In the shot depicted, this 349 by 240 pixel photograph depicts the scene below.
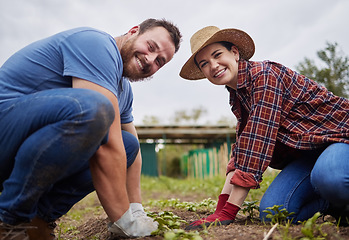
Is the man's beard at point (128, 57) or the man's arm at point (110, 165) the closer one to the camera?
the man's arm at point (110, 165)

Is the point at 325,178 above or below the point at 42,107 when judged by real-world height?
below

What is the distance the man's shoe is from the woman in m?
0.92

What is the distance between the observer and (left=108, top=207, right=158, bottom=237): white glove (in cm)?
169

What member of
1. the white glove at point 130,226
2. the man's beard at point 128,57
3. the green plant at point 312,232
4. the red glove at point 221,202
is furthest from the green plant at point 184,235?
the man's beard at point 128,57

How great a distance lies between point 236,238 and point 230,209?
456 millimetres

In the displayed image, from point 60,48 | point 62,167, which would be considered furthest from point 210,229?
point 60,48

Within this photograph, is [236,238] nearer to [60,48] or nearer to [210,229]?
[210,229]

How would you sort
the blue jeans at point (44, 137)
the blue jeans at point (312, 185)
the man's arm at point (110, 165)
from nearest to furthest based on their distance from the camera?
the blue jeans at point (44, 137), the man's arm at point (110, 165), the blue jeans at point (312, 185)

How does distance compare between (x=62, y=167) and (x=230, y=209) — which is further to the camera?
(x=230, y=209)

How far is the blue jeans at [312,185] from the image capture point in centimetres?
180

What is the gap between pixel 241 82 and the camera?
2.26 meters

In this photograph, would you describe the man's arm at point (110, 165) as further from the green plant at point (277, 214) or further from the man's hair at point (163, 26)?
the green plant at point (277, 214)

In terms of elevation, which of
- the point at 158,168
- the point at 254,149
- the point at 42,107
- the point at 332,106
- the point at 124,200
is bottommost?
the point at 158,168

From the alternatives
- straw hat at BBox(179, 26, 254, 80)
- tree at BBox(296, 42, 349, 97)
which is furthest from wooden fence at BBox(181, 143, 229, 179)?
straw hat at BBox(179, 26, 254, 80)
